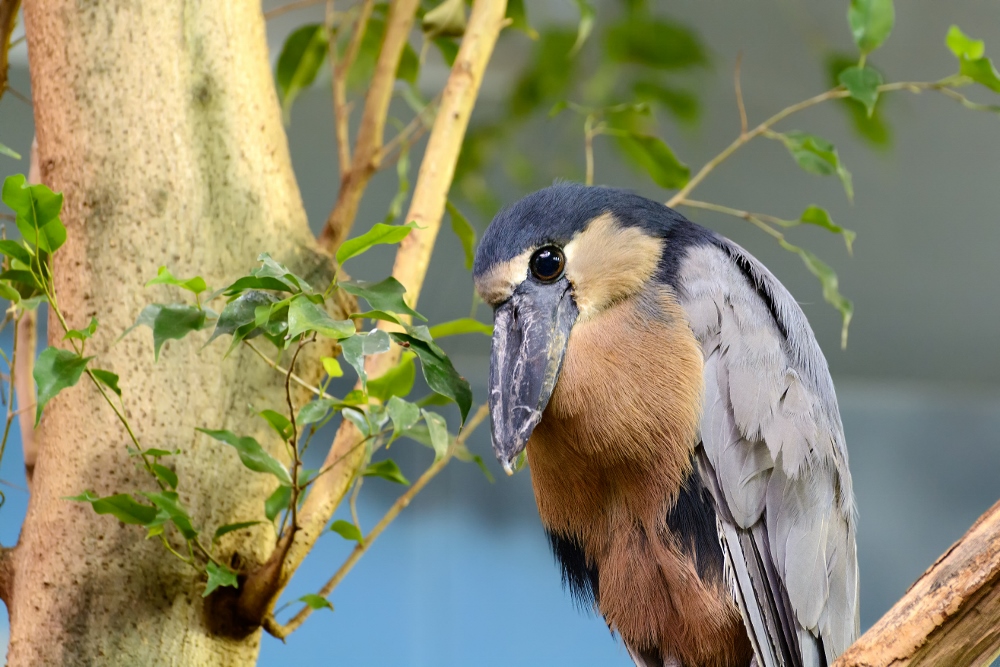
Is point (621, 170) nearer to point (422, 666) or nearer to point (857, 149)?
point (857, 149)

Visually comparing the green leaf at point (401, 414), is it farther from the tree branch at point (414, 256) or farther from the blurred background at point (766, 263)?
the blurred background at point (766, 263)

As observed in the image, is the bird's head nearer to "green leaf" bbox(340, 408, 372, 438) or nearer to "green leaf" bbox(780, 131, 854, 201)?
"green leaf" bbox(340, 408, 372, 438)

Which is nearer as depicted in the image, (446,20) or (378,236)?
(378,236)

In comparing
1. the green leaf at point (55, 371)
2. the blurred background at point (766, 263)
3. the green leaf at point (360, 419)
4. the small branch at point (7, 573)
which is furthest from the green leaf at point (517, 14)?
the small branch at point (7, 573)

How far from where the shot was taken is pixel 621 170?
6.66 ft

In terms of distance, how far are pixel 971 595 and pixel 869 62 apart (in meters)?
1.55

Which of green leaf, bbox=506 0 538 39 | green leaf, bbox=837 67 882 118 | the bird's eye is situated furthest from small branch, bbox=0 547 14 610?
green leaf, bbox=837 67 882 118

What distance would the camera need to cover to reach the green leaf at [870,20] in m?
1.17

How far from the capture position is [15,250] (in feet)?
2.46

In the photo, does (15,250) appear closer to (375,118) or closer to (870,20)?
(375,118)

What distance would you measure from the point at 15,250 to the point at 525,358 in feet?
1.54

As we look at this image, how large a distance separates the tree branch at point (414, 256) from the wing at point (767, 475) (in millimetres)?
346

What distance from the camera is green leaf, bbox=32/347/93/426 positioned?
729 millimetres

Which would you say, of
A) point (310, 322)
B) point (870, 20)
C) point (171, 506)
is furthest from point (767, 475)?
point (870, 20)
